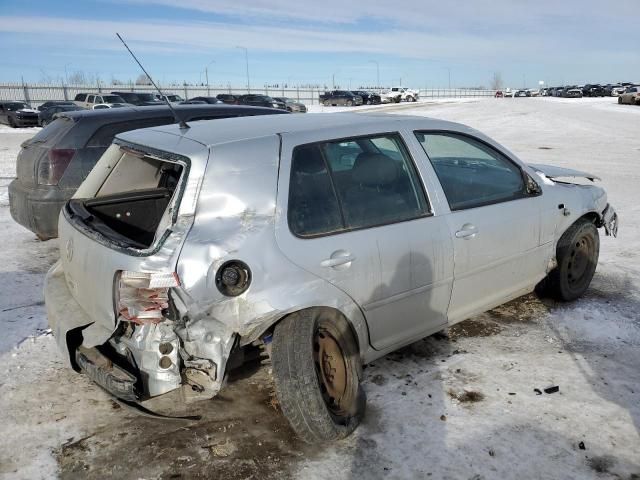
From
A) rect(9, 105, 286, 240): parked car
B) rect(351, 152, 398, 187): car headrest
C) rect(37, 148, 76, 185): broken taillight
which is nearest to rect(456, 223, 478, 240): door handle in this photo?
rect(351, 152, 398, 187): car headrest

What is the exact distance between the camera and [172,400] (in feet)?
11.0

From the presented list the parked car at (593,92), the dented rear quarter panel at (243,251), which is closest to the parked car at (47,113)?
the dented rear quarter panel at (243,251)

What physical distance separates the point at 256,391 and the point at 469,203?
1816 millimetres

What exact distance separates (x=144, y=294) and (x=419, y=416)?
5.44 ft

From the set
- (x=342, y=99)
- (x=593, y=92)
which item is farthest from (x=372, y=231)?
(x=593, y=92)

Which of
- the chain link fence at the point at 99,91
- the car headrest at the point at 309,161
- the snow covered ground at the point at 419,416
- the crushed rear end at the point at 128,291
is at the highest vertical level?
the chain link fence at the point at 99,91

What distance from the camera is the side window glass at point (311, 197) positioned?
2.85 meters

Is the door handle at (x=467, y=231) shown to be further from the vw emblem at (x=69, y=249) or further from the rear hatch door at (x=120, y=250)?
the vw emblem at (x=69, y=249)

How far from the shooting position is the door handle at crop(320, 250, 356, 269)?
9.35 feet

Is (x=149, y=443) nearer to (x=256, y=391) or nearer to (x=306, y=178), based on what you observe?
(x=256, y=391)

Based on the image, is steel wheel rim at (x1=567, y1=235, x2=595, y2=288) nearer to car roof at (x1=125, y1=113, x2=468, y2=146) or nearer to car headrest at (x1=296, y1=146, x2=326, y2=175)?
car roof at (x1=125, y1=113, x2=468, y2=146)

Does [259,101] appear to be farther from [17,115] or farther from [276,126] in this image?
[276,126]

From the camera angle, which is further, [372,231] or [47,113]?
[47,113]

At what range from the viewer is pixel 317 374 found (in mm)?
2855
